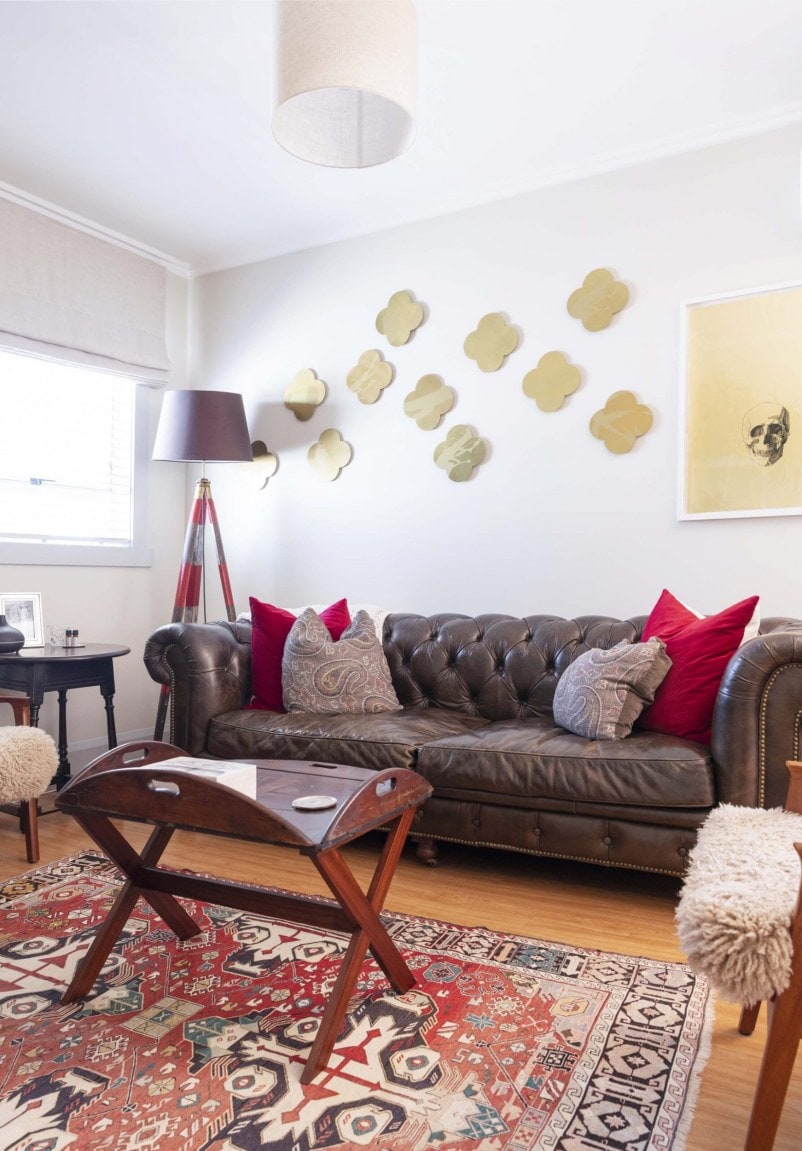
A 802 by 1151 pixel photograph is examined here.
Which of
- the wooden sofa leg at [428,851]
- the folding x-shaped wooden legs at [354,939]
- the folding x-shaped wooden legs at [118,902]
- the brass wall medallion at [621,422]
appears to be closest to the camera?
the folding x-shaped wooden legs at [354,939]

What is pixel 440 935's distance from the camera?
7.25 ft

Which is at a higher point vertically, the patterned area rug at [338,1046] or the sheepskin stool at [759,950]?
the sheepskin stool at [759,950]

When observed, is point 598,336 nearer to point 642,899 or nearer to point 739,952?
point 642,899

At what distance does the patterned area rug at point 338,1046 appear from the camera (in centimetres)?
143

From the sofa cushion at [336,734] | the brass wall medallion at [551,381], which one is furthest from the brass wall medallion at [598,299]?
the sofa cushion at [336,734]

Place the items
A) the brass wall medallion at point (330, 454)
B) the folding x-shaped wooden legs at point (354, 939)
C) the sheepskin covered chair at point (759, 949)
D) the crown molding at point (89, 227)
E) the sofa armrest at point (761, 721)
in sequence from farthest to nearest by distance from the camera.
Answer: the brass wall medallion at point (330, 454) < the crown molding at point (89, 227) < the sofa armrest at point (761, 721) < the folding x-shaped wooden legs at point (354, 939) < the sheepskin covered chair at point (759, 949)

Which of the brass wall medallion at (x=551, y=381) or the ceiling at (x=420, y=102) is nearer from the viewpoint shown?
the ceiling at (x=420, y=102)

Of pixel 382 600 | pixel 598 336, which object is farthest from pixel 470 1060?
pixel 598 336

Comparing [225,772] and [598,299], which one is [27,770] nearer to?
[225,772]

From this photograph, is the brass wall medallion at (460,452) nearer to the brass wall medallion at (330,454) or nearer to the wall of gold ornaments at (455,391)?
the wall of gold ornaments at (455,391)

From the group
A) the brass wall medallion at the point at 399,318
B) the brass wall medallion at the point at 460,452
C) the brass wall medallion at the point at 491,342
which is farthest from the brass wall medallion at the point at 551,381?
the brass wall medallion at the point at 399,318

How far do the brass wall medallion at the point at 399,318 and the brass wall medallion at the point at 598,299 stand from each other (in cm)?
79

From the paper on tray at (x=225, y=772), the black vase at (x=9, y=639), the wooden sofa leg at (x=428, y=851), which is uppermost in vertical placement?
the black vase at (x=9, y=639)

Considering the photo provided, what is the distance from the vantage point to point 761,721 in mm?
2312
